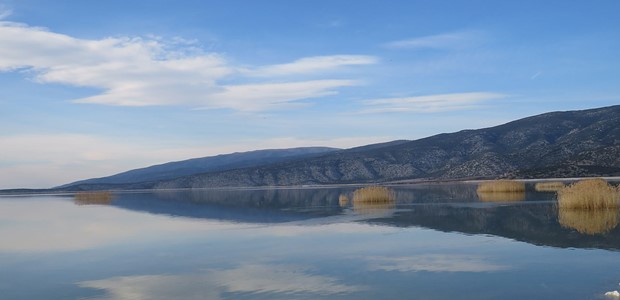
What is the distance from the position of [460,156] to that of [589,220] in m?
119

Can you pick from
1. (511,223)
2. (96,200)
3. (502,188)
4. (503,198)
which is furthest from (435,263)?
(96,200)

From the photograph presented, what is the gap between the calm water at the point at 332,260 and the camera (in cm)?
1159

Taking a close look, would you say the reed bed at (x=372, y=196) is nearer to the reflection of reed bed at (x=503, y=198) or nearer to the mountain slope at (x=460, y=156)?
the reflection of reed bed at (x=503, y=198)

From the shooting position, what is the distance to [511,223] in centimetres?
2269

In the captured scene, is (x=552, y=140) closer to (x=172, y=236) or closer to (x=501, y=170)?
(x=501, y=170)

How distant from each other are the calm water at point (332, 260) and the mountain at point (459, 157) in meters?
86.5

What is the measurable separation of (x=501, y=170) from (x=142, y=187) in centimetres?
10360

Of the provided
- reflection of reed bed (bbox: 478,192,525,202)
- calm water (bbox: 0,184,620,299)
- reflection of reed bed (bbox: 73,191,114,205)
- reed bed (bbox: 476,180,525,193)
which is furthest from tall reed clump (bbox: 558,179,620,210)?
reflection of reed bed (bbox: 73,191,114,205)

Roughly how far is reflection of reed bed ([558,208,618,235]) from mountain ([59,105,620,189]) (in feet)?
268

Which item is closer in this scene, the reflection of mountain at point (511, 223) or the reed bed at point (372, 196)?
the reflection of mountain at point (511, 223)

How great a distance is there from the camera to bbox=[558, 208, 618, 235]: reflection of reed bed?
1925cm

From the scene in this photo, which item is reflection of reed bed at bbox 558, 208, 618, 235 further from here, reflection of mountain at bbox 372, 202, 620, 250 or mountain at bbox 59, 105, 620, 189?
mountain at bbox 59, 105, 620, 189

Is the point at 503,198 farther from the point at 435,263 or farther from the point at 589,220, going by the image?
the point at 435,263

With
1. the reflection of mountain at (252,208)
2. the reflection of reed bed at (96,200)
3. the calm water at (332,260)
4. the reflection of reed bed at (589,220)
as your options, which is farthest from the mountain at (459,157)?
the calm water at (332,260)
